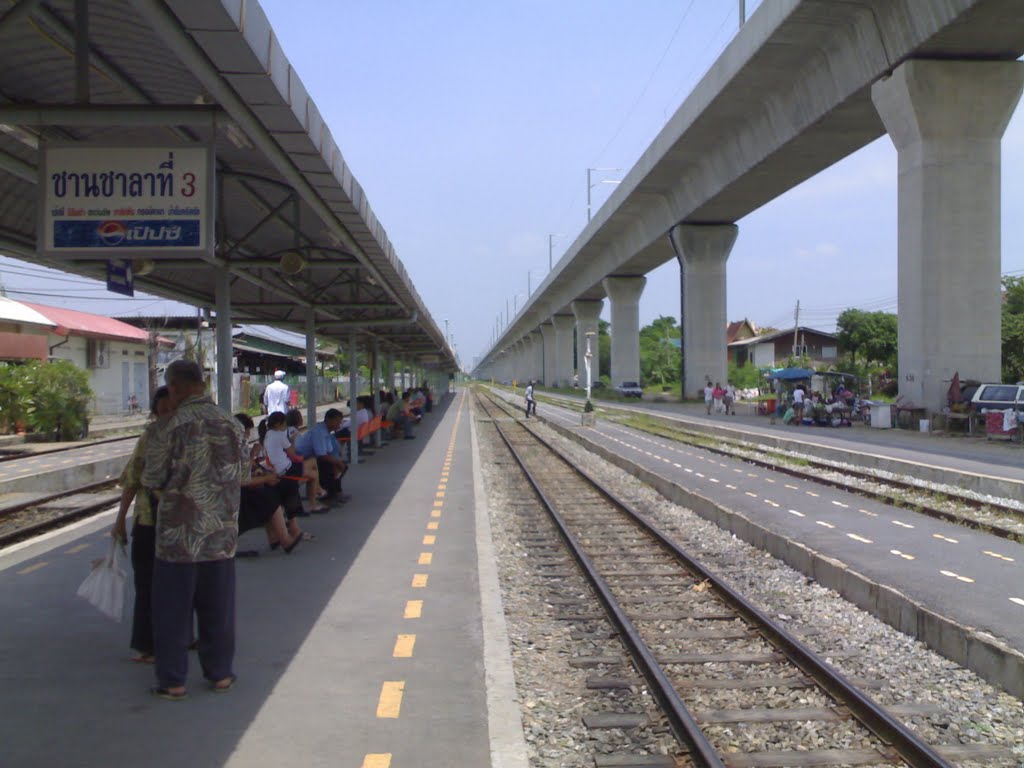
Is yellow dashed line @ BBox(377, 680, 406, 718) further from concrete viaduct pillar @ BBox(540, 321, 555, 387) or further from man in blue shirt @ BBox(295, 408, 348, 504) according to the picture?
concrete viaduct pillar @ BBox(540, 321, 555, 387)

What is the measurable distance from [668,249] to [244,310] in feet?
129

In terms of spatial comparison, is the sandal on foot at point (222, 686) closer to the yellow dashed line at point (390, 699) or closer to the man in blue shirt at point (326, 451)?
the yellow dashed line at point (390, 699)

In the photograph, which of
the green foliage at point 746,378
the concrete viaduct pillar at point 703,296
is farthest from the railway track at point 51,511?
the green foliage at point 746,378

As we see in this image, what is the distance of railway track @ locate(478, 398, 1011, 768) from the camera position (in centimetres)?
491

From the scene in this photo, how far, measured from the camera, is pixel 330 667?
5797mm

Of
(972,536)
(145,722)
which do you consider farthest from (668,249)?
(145,722)

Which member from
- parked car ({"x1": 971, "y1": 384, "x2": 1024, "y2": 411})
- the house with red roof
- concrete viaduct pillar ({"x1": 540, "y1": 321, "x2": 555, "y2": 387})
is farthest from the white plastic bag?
concrete viaduct pillar ({"x1": 540, "y1": 321, "x2": 555, "y2": 387})

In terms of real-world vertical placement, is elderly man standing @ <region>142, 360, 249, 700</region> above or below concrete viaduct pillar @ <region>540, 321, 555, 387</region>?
below

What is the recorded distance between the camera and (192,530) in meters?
5.15

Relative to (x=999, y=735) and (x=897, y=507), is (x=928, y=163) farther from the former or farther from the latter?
(x=999, y=735)

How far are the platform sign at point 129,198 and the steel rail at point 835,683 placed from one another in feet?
16.1

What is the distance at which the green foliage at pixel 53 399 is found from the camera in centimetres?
2625

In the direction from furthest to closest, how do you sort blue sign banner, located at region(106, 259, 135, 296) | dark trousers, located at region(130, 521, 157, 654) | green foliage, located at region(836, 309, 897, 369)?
green foliage, located at region(836, 309, 897, 369) → blue sign banner, located at region(106, 259, 135, 296) → dark trousers, located at region(130, 521, 157, 654)

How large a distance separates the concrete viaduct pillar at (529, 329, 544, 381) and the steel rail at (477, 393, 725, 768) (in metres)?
105
